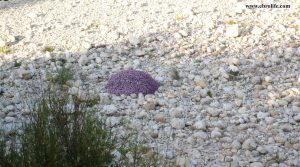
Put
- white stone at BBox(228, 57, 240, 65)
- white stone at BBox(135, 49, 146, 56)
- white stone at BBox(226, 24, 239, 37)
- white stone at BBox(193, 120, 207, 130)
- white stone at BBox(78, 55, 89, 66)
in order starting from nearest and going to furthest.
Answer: white stone at BBox(193, 120, 207, 130), white stone at BBox(228, 57, 240, 65), white stone at BBox(78, 55, 89, 66), white stone at BBox(135, 49, 146, 56), white stone at BBox(226, 24, 239, 37)

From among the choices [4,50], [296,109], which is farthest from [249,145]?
[4,50]

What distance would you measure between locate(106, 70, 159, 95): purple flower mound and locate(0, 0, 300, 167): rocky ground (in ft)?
0.46

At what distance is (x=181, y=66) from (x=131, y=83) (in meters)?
1.24

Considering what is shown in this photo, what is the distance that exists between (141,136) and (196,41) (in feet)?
11.7

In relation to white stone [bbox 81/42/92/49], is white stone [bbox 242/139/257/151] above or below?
below

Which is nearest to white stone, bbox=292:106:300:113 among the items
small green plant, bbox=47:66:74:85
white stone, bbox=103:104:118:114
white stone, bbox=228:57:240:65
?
white stone, bbox=228:57:240:65

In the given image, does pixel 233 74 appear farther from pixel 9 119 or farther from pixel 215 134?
pixel 9 119

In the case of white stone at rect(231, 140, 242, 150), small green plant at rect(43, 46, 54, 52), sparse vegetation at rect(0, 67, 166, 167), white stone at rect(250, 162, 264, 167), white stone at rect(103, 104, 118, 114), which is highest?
small green plant at rect(43, 46, 54, 52)

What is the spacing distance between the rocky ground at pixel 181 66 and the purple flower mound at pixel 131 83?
141 mm

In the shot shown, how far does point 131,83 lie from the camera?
23.7 ft

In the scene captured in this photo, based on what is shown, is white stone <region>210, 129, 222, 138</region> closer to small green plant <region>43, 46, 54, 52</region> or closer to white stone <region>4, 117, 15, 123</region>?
white stone <region>4, 117, 15, 123</region>

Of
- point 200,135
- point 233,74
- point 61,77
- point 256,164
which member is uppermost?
point 61,77

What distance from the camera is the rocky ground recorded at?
5891 mm

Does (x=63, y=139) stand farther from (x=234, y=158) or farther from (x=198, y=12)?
(x=198, y=12)
